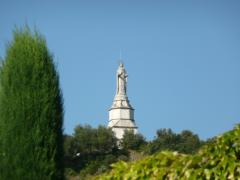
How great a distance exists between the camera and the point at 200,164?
5.05m

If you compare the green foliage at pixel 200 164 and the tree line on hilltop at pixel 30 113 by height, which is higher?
the tree line on hilltop at pixel 30 113

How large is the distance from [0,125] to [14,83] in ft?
2.50

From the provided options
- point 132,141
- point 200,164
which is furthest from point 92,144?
point 200,164

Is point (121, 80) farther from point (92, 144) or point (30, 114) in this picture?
point (30, 114)

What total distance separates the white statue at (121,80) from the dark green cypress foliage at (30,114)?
85803mm

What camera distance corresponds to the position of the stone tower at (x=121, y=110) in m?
93.6

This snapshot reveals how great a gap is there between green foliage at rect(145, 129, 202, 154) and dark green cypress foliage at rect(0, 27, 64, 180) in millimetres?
59806

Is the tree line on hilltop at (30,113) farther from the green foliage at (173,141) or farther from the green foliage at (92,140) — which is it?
the green foliage at (92,140)

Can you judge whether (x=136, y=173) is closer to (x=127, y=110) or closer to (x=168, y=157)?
(x=168, y=157)

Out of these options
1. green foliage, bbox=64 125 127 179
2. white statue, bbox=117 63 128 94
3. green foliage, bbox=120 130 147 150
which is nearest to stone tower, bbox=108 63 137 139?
white statue, bbox=117 63 128 94

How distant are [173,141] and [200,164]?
71290mm

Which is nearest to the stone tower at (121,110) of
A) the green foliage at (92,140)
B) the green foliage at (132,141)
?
the green foliage at (132,141)

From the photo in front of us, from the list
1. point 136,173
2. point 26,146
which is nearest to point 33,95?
point 26,146

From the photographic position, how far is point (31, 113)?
335 inches
